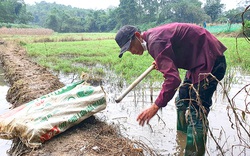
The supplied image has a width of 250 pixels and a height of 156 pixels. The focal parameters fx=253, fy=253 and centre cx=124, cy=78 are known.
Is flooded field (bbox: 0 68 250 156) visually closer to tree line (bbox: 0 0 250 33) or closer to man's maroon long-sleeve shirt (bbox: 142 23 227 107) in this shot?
Answer: man's maroon long-sleeve shirt (bbox: 142 23 227 107)

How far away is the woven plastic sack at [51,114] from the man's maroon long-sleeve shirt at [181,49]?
0.89m

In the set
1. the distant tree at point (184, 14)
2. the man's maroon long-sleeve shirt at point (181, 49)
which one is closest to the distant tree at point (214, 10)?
the distant tree at point (184, 14)

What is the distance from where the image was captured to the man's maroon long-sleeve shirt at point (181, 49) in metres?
2.07

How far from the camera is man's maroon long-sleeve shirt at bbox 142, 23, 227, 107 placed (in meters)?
2.07

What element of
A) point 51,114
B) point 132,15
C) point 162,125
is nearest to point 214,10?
point 132,15

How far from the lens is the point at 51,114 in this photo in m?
2.49

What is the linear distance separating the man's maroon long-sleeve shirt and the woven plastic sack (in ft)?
2.91

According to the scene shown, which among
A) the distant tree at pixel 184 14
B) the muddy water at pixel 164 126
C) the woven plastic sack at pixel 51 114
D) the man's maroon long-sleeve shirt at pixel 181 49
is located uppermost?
the distant tree at pixel 184 14

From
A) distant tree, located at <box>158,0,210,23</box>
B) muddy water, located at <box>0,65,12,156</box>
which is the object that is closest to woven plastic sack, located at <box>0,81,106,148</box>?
muddy water, located at <box>0,65,12,156</box>

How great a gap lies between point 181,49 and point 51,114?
1395 mm

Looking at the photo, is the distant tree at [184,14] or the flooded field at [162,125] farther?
the distant tree at [184,14]

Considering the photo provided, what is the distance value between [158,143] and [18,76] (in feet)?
11.9

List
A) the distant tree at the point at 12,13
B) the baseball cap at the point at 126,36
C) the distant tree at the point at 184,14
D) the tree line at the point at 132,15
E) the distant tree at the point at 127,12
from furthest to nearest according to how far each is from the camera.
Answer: the distant tree at the point at 127,12 → the distant tree at the point at 12,13 → the tree line at the point at 132,15 → the distant tree at the point at 184,14 → the baseball cap at the point at 126,36

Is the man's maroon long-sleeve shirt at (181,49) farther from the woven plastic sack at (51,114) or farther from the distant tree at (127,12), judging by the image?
the distant tree at (127,12)
